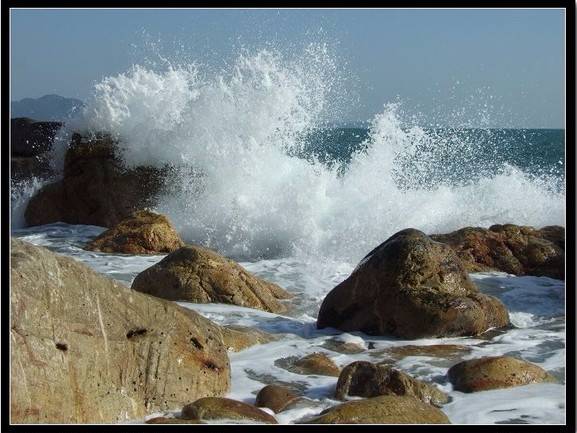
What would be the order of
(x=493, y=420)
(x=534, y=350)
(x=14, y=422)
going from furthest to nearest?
(x=534, y=350) < (x=493, y=420) < (x=14, y=422)

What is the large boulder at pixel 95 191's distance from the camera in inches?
464

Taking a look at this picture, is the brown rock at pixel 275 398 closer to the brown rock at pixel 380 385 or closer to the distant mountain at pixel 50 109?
the brown rock at pixel 380 385

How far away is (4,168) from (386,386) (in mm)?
2275

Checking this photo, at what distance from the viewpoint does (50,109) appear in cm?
1539

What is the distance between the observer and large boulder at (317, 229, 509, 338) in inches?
230

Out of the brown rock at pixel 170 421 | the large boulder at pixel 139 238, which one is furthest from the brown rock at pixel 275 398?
the large boulder at pixel 139 238

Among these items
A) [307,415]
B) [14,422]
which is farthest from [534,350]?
[14,422]

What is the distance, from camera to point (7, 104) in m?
3.49

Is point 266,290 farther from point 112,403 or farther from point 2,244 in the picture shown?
point 2,244

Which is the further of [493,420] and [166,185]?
[166,185]

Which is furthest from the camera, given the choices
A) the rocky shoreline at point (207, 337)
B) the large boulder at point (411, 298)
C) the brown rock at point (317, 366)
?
the large boulder at point (411, 298)

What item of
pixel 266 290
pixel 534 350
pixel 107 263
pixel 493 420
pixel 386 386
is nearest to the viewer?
pixel 493 420

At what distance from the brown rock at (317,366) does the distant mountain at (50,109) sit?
25.9ft

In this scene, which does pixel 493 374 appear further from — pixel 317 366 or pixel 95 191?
pixel 95 191
